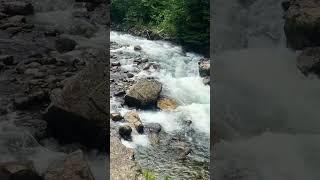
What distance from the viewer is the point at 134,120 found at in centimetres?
702

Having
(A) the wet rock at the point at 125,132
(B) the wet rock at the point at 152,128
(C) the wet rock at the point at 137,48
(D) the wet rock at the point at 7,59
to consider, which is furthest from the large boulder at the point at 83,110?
(C) the wet rock at the point at 137,48

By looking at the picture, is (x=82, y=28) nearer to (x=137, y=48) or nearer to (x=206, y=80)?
(x=137, y=48)

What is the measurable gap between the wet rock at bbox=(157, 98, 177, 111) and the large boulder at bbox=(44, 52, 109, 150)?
6.54 ft

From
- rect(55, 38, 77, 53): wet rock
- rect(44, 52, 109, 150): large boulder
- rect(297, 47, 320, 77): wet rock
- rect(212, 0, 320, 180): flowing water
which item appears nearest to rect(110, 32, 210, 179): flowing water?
rect(212, 0, 320, 180): flowing water

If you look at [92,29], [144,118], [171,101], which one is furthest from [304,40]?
[92,29]

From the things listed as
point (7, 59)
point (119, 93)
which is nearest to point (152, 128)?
point (119, 93)

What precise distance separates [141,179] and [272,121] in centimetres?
239

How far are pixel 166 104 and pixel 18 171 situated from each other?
3.23 m

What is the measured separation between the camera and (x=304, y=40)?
7.91 meters

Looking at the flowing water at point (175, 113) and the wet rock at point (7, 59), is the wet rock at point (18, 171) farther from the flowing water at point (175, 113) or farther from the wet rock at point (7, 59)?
the wet rock at point (7, 59)

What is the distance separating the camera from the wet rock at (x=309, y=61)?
7.58 meters

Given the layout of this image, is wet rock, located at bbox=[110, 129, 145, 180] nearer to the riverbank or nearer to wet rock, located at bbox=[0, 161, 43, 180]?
wet rock, located at bbox=[0, 161, 43, 180]

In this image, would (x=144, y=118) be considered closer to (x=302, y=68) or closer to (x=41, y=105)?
(x=41, y=105)

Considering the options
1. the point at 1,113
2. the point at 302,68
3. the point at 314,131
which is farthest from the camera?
the point at 302,68
